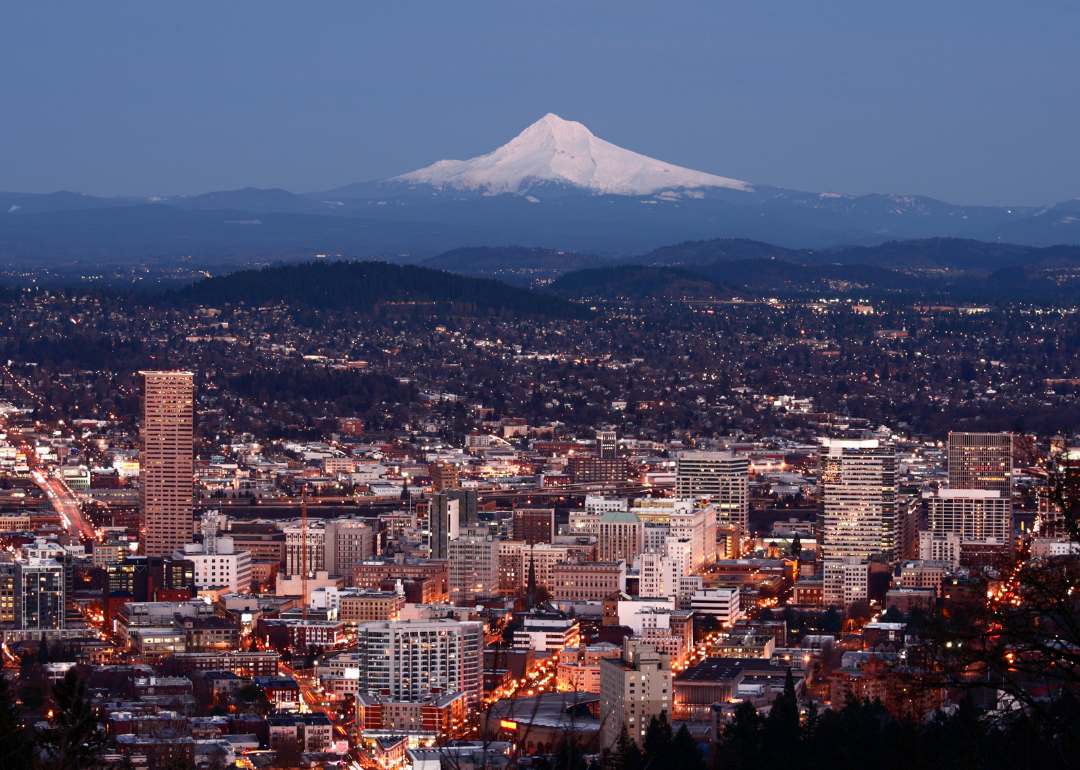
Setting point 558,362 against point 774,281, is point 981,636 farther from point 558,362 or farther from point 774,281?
point 774,281

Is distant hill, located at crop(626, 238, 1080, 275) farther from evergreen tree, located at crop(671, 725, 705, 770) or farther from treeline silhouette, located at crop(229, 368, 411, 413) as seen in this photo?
evergreen tree, located at crop(671, 725, 705, 770)

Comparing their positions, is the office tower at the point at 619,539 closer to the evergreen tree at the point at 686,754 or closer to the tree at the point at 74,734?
the evergreen tree at the point at 686,754

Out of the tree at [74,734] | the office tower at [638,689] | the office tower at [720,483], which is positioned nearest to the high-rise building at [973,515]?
the office tower at [720,483]

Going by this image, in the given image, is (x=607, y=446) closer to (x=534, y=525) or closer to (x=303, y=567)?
(x=534, y=525)

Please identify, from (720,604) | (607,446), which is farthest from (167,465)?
(607,446)

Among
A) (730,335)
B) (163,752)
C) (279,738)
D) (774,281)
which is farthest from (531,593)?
(774,281)

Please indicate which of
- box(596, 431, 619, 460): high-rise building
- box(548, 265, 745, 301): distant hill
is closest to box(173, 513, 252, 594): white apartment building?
box(596, 431, 619, 460): high-rise building
